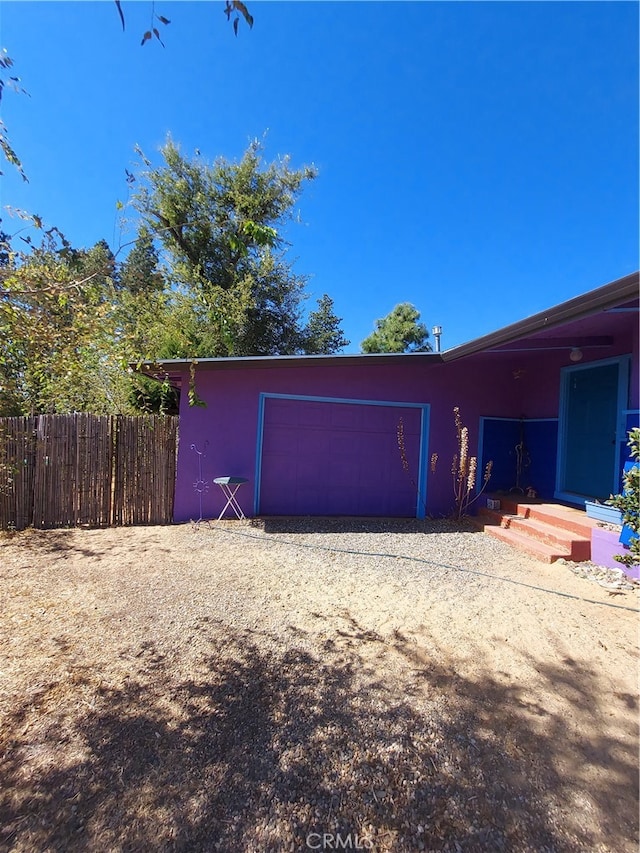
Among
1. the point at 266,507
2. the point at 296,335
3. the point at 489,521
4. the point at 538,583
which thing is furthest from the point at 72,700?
the point at 296,335

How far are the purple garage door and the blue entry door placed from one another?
248cm

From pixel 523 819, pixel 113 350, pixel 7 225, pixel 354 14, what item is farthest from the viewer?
pixel 354 14

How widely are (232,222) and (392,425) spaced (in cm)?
1034

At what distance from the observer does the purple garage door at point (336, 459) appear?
22.4ft

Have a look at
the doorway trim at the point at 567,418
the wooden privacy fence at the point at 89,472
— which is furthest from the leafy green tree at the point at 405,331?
the wooden privacy fence at the point at 89,472

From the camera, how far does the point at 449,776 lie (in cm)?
173

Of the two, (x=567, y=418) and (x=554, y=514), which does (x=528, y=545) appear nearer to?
(x=554, y=514)

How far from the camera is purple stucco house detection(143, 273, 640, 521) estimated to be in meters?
6.04

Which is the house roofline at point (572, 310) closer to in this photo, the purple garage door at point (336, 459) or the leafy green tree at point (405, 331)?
the purple garage door at point (336, 459)

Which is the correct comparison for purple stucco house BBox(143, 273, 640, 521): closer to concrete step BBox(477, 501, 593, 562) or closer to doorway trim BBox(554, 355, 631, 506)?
doorway trim BBox(554, 355, 631, 506)

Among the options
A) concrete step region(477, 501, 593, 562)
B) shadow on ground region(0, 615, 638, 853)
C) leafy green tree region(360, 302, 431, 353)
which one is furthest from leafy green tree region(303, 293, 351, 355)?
shadow on ground region(0, 615, 638, 853)

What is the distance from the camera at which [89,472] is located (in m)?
5.97

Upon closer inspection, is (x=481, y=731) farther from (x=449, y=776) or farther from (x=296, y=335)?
(x=296, y=335)

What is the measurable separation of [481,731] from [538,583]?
2.56 m
